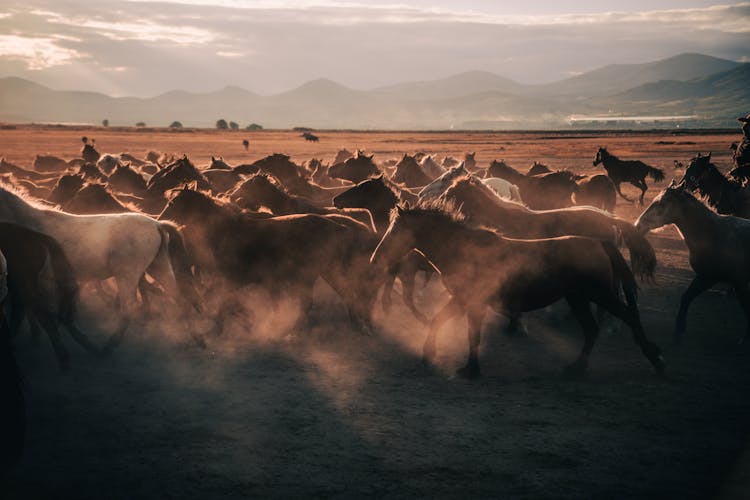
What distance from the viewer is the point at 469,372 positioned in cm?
705

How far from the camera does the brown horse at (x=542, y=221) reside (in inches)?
343

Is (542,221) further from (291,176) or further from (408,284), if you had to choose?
(291,176)

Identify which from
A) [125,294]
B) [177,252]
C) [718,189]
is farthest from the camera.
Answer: [718,189]

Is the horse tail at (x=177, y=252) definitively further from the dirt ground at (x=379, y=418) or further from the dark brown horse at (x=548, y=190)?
the dark brown horse at (x=548, y=190)

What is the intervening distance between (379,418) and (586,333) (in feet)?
9.16

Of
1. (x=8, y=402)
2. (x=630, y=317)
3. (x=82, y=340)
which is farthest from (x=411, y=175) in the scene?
(x=8, y=402)

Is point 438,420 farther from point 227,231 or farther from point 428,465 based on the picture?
point 227,231

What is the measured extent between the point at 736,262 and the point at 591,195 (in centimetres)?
998

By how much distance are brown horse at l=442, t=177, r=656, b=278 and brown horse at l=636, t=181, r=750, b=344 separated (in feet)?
1.21

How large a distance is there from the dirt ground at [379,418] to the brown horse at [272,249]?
2.24 ft

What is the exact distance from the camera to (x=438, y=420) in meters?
5.95

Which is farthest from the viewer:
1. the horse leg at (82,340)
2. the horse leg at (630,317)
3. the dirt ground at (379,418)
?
the horse leg at (82,340)

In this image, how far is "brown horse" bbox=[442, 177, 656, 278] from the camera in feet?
28.6

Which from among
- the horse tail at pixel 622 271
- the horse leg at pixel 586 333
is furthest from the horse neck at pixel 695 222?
the horse leg at pixel 586 333
